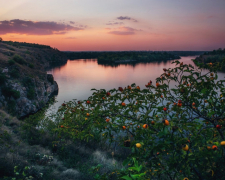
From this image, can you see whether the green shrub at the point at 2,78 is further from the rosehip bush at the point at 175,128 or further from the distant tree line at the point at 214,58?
the distant tree line at the point at 214,58

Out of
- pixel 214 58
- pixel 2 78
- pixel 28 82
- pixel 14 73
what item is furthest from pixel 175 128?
pixel 214 58

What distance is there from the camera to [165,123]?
1.62 m

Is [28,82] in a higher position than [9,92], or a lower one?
higher

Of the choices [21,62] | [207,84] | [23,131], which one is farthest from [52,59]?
[207,84]

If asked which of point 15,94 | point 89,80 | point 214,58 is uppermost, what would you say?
point 214,58

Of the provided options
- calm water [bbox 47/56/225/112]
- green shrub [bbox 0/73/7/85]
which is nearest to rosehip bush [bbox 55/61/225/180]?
calm water [bbox 47/56/225/112]

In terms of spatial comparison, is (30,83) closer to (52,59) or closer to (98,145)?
(98,145)

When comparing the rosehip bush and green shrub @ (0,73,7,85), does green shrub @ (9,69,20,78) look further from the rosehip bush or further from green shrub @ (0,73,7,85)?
the rosehip bush

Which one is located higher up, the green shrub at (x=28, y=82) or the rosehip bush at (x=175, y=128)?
the rosehip bush at (x=175, y=128)

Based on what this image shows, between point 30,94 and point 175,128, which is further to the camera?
point 30,94

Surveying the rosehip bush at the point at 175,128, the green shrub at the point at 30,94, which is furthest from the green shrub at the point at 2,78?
the rosehip bush at the point at 175,128

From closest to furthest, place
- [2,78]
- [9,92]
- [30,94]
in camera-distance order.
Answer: [9,92], [2,78], [30,94]

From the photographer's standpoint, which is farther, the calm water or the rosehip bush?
the calm water

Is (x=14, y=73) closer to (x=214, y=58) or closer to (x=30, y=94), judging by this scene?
(x=30, y=94)
